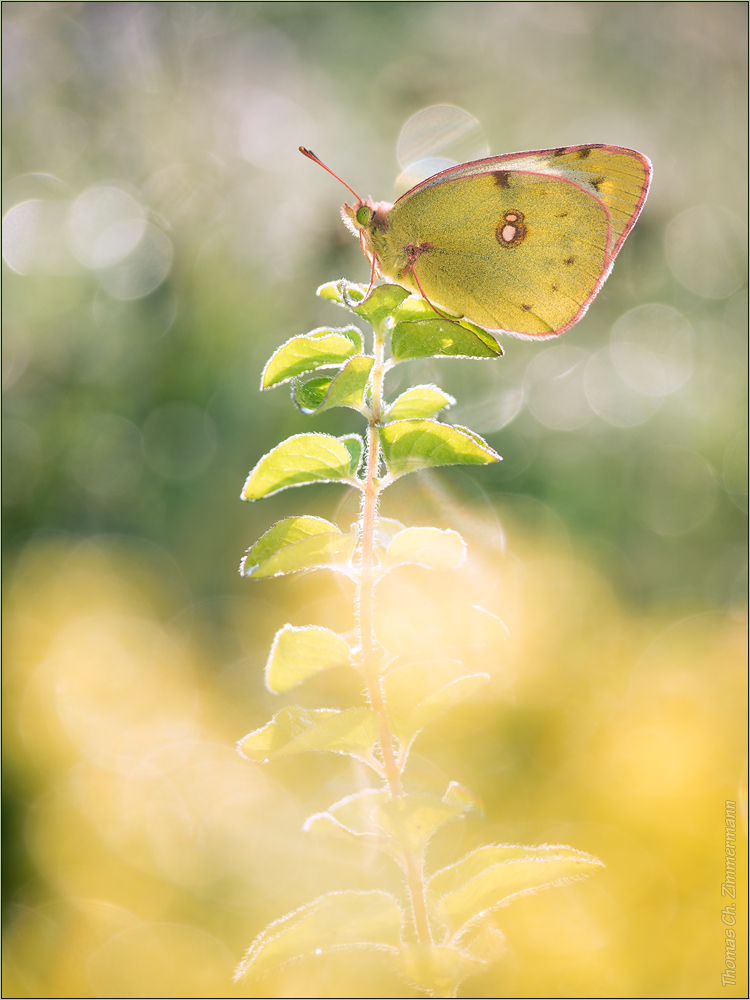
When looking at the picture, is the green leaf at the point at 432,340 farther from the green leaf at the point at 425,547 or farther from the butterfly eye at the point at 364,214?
the butterfly eye at the point at 364,214

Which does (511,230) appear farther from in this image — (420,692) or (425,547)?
(420,692)

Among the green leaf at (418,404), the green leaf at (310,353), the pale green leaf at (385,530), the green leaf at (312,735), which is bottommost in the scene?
the green leaf at (312,735)

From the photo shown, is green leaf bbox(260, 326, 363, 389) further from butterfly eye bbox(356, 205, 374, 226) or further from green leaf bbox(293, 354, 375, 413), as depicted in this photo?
butterfly eye bbox(356, 205, 374, 226)

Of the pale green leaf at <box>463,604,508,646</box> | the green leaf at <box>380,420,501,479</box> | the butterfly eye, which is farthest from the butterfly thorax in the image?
the pale green leaf at <box>463,604,508,646</box>

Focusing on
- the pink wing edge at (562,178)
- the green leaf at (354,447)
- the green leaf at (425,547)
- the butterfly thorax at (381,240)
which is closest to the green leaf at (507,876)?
the green leaf at (425,547)

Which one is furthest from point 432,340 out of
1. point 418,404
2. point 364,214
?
point 364,214

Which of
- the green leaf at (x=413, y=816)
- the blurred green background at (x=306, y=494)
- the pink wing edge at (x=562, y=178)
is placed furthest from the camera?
the blurred green background at (x=306, y=494)

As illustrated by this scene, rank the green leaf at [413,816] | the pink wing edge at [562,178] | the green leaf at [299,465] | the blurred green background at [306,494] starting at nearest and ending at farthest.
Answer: the green leaf at [413,816]
the green leaf at [299,465]
the pink wing edge at [562,178]
the blurred green background at [306,494]
